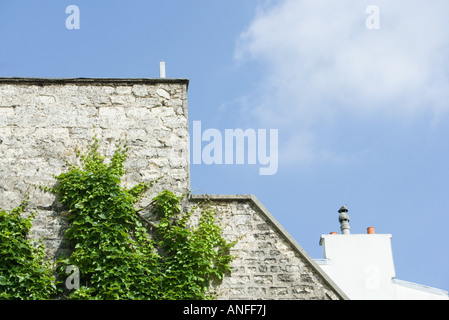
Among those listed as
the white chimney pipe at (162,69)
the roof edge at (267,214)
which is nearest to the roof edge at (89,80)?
the white chimney pipe at (162,69)

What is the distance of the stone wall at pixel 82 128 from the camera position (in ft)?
32.3

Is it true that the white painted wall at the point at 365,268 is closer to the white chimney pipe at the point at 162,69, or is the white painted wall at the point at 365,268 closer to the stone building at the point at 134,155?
the stone building at the point at 134,155

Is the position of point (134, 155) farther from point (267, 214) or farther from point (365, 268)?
point (365, 268)

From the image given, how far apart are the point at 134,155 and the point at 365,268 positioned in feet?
24.0

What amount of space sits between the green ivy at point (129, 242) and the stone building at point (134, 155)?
Result: 0.59ft

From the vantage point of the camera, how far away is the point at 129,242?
9406 mm

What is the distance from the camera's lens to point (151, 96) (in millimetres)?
10508

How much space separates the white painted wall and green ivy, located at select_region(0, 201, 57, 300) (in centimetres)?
764

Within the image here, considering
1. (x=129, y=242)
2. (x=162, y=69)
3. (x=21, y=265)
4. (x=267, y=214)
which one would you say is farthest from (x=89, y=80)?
(x=267, y=214)

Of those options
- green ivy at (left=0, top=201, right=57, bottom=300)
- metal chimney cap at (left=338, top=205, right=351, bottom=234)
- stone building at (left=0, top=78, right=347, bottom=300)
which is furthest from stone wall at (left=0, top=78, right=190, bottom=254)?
metal chimney cap at (left=338, top=205, right=351, bottom=234)
